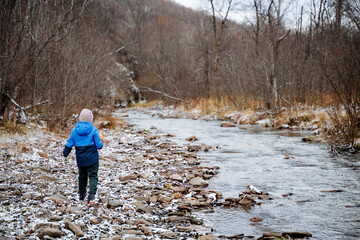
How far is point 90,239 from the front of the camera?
3.04 m

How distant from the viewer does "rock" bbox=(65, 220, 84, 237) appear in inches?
121

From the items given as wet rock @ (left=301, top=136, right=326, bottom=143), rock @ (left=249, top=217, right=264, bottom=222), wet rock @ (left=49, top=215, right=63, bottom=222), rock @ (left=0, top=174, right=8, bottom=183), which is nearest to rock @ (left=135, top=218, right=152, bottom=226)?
wet rock @ (left=49, top=215, right=63, bottom=222)

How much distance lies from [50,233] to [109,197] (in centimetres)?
148

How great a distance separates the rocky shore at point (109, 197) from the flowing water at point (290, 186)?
24 centimetres

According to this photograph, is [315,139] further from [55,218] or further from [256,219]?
[55,218]

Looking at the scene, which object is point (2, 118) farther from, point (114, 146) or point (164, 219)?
point (164, 219)

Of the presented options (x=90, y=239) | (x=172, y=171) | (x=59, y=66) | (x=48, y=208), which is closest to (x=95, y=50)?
(x=59, y=66)

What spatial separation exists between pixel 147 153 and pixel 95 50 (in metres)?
5.39

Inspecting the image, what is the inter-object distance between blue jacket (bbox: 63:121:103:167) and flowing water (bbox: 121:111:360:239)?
171 cm

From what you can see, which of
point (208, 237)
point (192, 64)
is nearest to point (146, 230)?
point (208, 237)

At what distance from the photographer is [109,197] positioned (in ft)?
14.4

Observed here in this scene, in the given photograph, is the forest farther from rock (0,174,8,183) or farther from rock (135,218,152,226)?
rock (135,218,152,226)

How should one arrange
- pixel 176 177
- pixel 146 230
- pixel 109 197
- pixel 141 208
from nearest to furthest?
pixel 146 230
pixel 141 208
pixel 109 197
pixel 176 177

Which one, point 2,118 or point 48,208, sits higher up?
point 2,118
